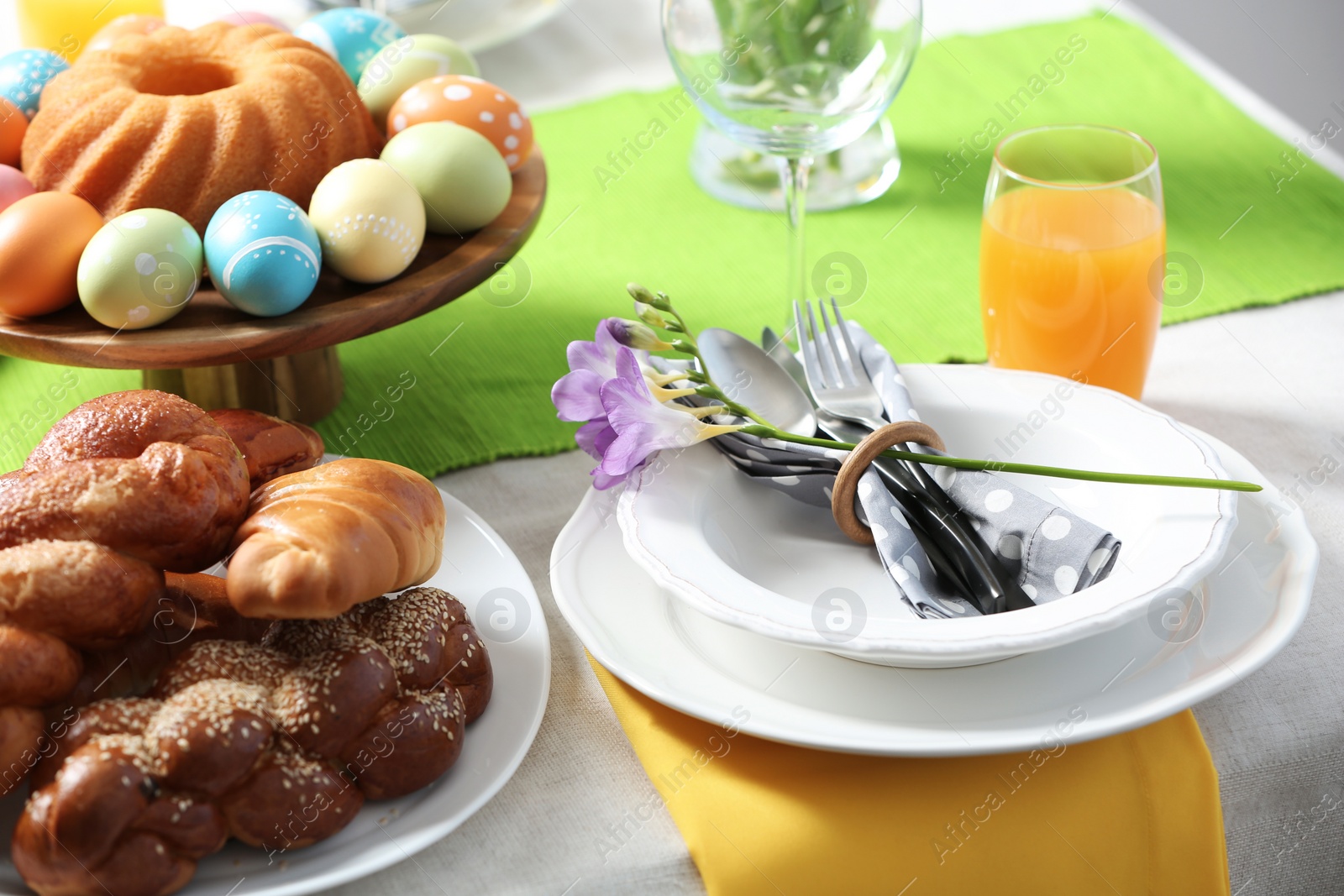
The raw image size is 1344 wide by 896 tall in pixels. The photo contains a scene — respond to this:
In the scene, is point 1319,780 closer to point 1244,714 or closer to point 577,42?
point 1244,714

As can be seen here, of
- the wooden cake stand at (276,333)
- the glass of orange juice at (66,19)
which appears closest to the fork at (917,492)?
the wooden cake stand at (276,333)

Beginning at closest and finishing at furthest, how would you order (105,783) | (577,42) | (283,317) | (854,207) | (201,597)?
(105,783), (201,597), (283,317), (854,207), (577,42)

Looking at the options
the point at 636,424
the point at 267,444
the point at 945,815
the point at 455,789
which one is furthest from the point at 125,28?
the point at 945,815

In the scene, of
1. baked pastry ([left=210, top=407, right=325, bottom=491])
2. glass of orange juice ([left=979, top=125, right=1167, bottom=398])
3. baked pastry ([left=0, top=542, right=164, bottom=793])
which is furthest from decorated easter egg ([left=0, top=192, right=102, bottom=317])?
glass of orange juice ([left=979, top=125, right=1167, bottom=398])

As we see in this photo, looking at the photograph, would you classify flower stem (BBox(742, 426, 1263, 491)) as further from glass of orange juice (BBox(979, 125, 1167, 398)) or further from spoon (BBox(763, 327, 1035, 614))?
glass of orange juice (BBox(979, 125, 1167, 398))

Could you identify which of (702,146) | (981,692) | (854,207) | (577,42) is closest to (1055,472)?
(981,692)

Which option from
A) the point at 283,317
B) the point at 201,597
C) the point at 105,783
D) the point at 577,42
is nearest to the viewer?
the point at 105,783
